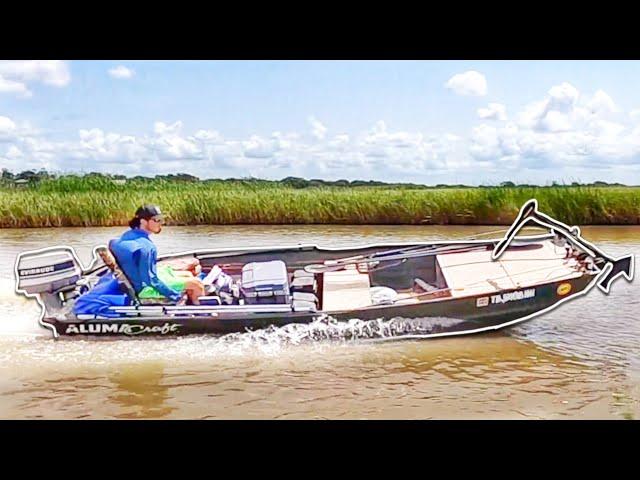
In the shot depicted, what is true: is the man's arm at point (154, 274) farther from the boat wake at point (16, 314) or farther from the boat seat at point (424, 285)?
the boat seat at point (424, 285)

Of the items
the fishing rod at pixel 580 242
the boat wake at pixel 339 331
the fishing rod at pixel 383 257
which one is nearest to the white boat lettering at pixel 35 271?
the boat wake at pixel 339 331

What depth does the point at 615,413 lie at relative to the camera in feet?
13.3

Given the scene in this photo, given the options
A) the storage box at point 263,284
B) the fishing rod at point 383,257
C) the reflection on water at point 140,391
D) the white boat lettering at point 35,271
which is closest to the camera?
the reflection on water at point 140,391

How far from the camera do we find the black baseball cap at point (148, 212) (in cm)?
469

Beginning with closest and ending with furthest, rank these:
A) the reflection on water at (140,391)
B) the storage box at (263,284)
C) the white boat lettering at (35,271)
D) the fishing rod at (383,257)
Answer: the reflection on water at (140,391) < the white boat lettering at (35,271) < the storage box at (263,284) < the fishing rod at (383,257)

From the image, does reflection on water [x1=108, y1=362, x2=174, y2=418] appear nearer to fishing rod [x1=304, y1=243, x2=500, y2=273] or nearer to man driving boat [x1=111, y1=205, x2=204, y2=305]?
man driving boat [x1=111, y1=205, x2=204, y2=305]

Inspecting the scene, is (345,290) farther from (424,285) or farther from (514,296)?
(514,296)

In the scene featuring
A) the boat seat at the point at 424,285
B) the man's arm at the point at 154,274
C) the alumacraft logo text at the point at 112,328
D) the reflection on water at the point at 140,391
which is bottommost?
the reflection on water at the point at 140,391

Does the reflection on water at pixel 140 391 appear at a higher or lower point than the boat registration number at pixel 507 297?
lower

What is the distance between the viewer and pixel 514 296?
4859 millimetres

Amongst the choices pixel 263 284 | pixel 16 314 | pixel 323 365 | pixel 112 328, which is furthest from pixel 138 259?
pixel 323 365

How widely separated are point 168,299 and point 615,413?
218 centimetres

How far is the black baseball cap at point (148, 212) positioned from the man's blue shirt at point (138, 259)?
3.6 inches
